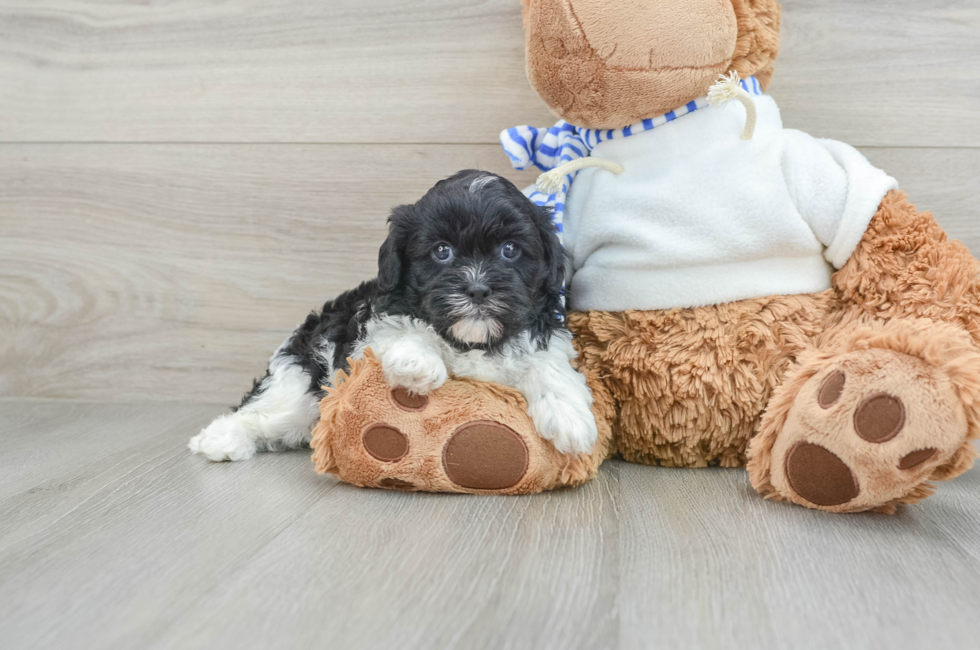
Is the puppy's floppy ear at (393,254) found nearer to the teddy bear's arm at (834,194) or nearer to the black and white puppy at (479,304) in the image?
the black and white puppy at (479,304)

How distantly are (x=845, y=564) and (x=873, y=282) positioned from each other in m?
0.64

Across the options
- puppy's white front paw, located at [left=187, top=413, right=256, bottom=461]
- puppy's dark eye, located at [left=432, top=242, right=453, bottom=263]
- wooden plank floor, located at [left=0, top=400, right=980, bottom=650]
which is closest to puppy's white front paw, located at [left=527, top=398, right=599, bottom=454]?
wooden plank floor, located at [left=0, top=400, right=980, bottom=650]

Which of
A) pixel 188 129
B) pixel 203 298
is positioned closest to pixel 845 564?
pixel 203 298

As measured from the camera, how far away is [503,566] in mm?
1068

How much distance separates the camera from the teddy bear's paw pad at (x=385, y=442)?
54.5 inches

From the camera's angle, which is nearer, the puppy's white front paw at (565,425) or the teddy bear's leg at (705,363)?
the puppy's white front paw at (565,425)

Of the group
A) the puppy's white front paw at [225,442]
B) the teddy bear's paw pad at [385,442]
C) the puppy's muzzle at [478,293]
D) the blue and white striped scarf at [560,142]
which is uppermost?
the blue and white striped scarf at [560,142]

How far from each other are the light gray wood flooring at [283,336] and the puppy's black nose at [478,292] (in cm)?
37

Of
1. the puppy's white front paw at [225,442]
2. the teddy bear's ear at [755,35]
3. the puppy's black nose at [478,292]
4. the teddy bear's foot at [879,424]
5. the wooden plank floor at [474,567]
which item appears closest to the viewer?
the wooden plank floor at [474,567]

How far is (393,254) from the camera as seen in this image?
1.41 meters

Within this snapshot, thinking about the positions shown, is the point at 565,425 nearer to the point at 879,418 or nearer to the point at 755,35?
the point at 879,418

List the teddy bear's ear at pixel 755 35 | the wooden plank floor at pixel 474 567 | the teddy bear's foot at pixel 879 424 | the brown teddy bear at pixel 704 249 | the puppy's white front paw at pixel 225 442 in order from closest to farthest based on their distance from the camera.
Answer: the wooden plank floor at pixel 474 567, the teddy bear's foot at pixel 879 424, the brown teddy bear at pixel 704 249, the teddy bear's ear at pixel 755 35, the puppy's white front paw at pixel 225 442

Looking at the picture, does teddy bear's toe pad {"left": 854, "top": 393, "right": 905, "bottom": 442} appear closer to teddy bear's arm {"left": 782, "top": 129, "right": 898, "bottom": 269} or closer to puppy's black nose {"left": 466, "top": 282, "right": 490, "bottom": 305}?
teddy bear's arm {"left": 782, "top": 129, "right": 898, "bottom": 269}

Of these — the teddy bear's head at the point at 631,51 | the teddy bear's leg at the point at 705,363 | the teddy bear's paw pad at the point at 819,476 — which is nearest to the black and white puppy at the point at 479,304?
the teddy bear's leg at the point at 705,363
